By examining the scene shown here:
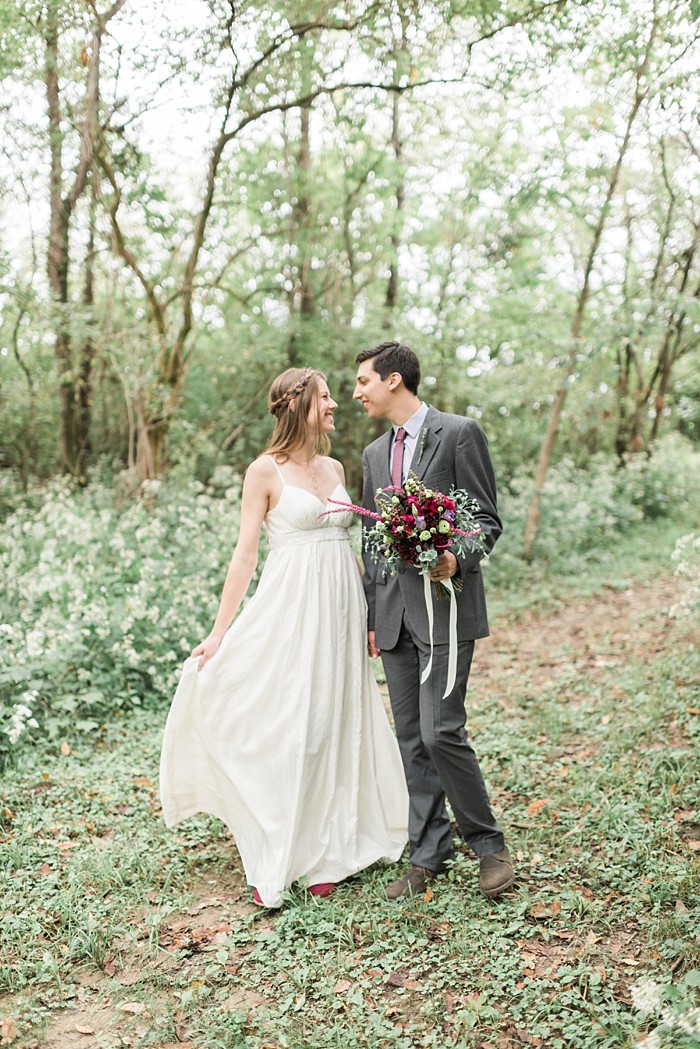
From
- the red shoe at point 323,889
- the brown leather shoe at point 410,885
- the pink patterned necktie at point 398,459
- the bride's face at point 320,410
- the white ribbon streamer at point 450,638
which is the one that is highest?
the bride's face at point 320,410

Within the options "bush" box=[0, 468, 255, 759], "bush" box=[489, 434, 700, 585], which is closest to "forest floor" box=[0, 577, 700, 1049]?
"bush" box=[0, 468, 255, 759]

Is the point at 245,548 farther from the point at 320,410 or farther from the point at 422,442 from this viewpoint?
the point at 422,442

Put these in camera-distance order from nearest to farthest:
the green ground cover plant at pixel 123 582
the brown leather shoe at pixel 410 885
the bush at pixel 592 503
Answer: the brown leather shoe at pixel 410 885
the green ground cover plant at pixel 123 582
the bush at pixel 592 503

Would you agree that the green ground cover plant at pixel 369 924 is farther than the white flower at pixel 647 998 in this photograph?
Yes

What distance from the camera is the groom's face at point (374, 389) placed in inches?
136

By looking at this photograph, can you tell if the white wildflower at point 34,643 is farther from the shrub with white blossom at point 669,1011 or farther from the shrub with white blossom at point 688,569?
the shrub with white blossom at point 688,569

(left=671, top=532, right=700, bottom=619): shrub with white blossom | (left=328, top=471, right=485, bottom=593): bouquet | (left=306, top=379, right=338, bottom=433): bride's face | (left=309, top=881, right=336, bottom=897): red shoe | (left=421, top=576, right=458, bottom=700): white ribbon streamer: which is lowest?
(left=309, top=881, right=336, bottom=897): red shoe

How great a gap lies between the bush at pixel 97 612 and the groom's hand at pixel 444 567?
2375mm

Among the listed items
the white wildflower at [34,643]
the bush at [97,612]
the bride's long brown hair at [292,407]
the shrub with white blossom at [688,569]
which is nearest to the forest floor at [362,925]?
the bush at [97,612]

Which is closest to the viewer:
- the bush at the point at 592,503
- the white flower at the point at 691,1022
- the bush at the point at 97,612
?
the white flower at the point at 691,1022

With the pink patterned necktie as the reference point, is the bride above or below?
below

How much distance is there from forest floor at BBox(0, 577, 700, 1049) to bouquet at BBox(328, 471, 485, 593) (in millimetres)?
1407

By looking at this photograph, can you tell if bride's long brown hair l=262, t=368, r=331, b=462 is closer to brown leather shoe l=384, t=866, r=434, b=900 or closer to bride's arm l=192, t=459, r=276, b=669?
bride's arm l=192, t=459, r=276, b=669

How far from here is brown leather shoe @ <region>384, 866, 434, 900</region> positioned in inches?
134
